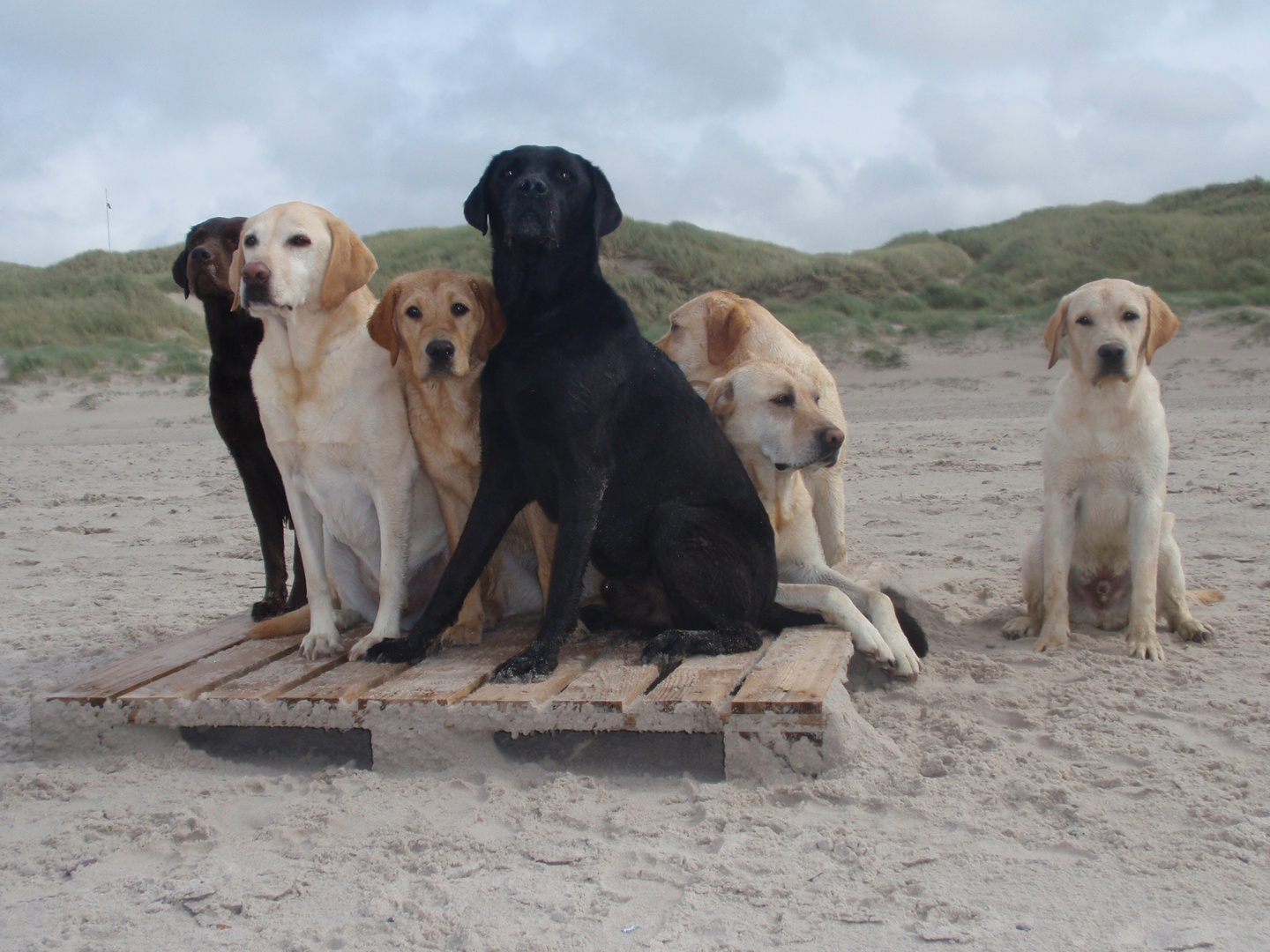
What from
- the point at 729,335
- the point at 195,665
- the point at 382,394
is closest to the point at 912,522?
the point at 729,335

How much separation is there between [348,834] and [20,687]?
2.12 m

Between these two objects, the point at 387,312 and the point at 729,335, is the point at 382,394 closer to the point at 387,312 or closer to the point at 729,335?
the point at 387,312

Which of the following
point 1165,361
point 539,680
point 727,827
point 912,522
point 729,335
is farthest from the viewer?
point 1165,361

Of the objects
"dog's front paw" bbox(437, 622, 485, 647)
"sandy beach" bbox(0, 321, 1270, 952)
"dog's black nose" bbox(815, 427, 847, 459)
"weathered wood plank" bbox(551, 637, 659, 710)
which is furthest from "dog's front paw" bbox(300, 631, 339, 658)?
"dog's black nose" bbox(815, 427, 847, 459)

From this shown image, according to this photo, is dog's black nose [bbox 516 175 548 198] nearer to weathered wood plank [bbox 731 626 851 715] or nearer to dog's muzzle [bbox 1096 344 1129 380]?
weathered wood plank [bbox 731 626 851 715]

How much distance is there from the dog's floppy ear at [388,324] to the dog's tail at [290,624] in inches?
41.7

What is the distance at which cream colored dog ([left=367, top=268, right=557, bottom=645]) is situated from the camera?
349 cm

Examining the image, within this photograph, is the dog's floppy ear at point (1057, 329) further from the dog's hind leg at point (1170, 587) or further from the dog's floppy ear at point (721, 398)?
the dog's floppy ear at point (721, 398)

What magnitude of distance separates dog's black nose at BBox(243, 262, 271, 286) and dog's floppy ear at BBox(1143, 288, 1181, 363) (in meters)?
3.30

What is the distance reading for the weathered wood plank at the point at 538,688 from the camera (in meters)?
2.93

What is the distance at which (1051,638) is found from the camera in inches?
160

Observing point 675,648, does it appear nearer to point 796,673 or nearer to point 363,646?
point 796,673

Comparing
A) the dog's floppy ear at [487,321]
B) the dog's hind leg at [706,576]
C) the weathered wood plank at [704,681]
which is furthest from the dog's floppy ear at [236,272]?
the weathered wood plank at [704,681]

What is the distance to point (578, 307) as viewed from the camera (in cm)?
351
